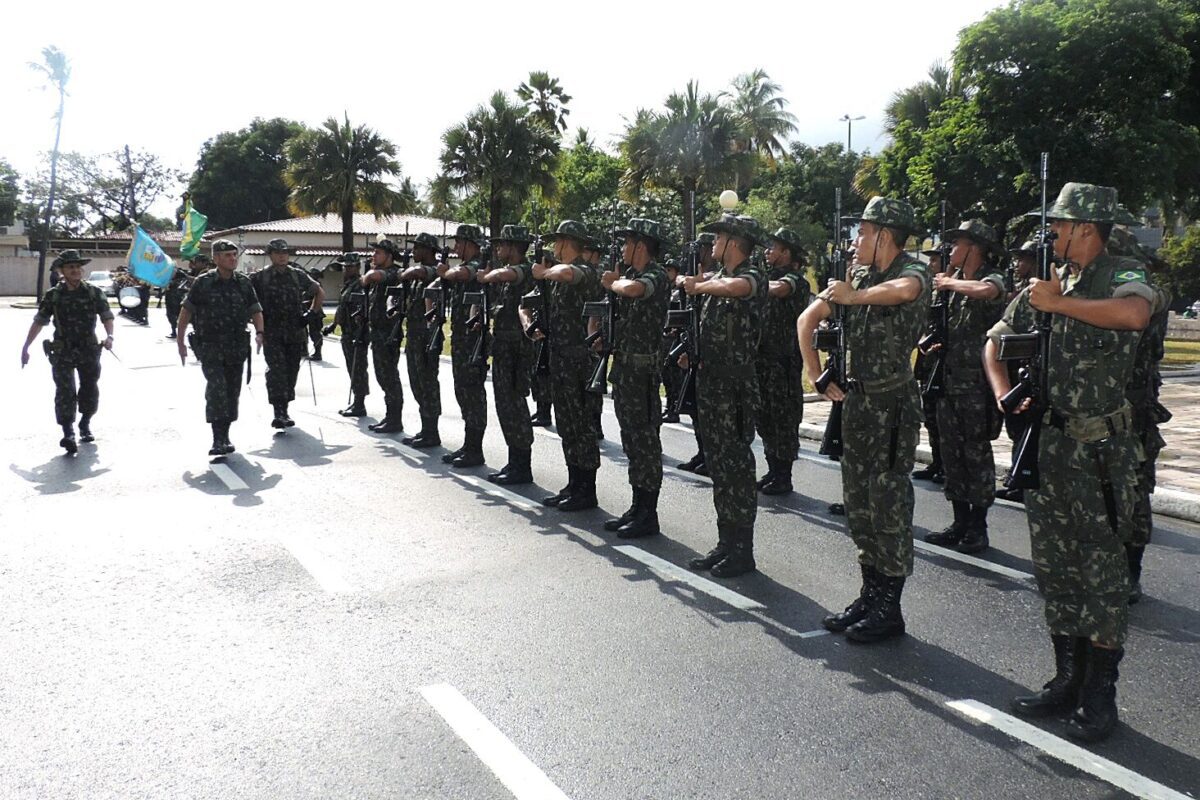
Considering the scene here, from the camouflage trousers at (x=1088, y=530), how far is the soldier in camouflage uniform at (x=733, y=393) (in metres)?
A: 2.10

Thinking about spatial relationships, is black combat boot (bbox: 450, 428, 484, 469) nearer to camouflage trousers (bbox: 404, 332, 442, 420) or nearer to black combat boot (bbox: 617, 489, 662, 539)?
camouflage trousers (bbox: 404, 332, 442, 420)

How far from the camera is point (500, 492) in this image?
27.5 ft

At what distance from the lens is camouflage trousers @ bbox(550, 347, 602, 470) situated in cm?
778

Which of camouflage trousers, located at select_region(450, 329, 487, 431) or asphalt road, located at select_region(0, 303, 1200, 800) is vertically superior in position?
camouflage trousers, located at select_region(450, 329, 487, 431)

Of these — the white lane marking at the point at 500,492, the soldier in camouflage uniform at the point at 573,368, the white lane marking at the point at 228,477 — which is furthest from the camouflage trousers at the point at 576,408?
the white lane marking at the point at 228,477

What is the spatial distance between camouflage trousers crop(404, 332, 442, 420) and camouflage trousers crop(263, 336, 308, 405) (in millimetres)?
1925

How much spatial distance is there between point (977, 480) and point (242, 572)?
179 inches

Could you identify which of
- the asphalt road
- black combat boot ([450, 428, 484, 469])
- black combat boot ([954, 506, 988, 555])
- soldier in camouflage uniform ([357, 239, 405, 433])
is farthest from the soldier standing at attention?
black combat boot ([954, 506, 988, 555])

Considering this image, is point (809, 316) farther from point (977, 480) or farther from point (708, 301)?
point (977, 480)

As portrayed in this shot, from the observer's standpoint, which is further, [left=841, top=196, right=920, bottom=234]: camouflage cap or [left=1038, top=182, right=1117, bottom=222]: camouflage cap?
[left=841, top=196, right=920, bottom=234]: camouflage cap

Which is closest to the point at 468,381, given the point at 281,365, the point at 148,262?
the point at 281,365

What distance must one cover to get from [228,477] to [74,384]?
→ 8.70ft

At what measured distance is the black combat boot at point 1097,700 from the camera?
3.94 m

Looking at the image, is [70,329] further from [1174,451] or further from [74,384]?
[1174,451]
